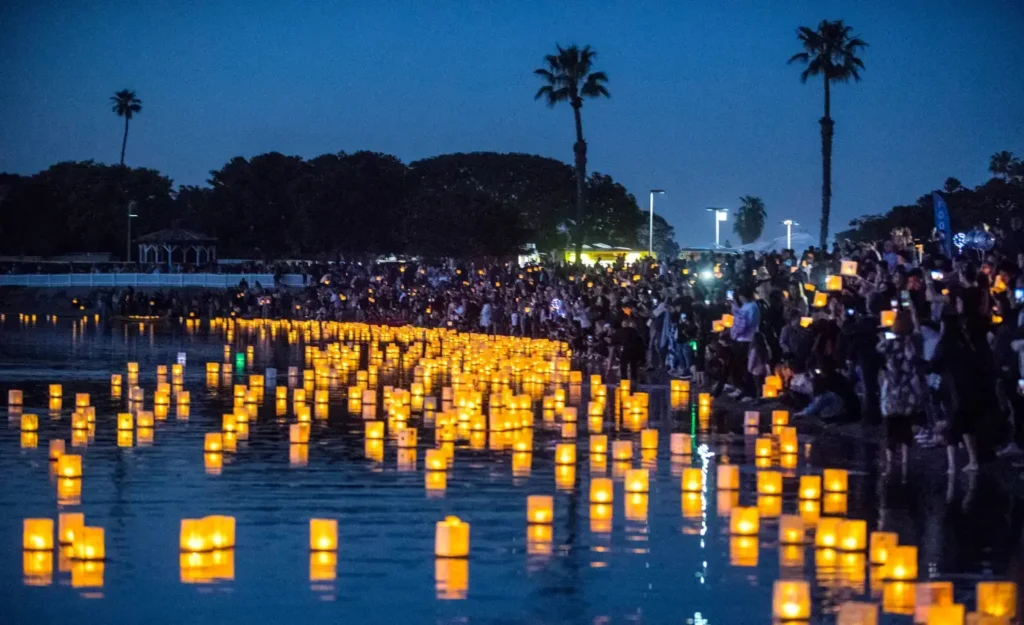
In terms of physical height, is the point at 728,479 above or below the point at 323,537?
above

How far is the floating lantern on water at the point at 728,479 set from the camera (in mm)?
15430

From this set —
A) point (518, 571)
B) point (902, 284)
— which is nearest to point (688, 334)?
point (902, 284)

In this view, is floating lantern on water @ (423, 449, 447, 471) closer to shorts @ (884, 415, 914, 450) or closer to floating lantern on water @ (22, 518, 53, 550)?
shorts @ (884, 415, 914, 450)

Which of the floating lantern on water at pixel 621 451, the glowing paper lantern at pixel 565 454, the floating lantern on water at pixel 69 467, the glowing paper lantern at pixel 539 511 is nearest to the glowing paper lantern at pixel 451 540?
the glowing paper lantern at pixel 539 511

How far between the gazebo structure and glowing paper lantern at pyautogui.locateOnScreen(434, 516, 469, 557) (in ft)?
313

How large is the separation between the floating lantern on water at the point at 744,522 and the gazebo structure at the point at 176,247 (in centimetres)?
9467

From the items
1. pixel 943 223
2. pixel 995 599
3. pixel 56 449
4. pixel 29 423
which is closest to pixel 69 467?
pixel 56 449

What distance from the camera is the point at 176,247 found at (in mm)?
107312

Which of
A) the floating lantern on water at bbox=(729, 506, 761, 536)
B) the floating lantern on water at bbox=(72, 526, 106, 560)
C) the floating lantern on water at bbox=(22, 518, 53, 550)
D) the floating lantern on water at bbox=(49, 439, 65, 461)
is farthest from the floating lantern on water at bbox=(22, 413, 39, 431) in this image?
the floating lantern on water at bbox=(729, 506, 761, 536)

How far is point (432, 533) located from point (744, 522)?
2437 millimetres

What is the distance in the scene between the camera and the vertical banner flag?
25172mm

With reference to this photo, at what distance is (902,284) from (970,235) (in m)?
7.49

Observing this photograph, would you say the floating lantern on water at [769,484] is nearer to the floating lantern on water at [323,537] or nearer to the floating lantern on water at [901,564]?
the floating lantern on water at [901,564]

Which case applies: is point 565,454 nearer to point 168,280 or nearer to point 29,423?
point 29,423
